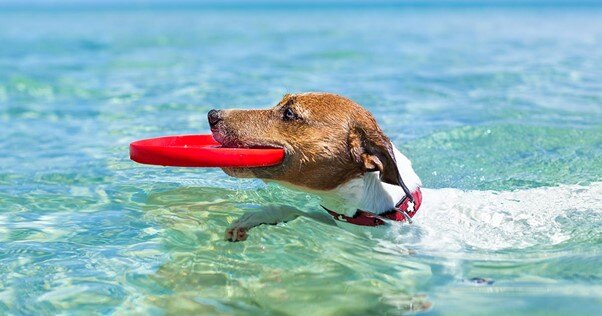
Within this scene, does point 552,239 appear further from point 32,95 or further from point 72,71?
point 72,71

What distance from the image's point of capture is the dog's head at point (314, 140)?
5.45 metres

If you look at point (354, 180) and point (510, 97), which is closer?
point (354, 180)

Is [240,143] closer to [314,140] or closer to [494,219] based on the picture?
[314,140]

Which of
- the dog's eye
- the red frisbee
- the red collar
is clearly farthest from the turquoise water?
the dog's eye

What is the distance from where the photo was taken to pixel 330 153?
17.9 ft

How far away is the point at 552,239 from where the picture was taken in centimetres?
585

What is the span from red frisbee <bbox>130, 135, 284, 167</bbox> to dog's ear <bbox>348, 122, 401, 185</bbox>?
507 mm

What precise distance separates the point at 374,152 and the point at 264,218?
976 mm

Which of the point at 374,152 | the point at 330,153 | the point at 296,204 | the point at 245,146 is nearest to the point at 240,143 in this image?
the point at 245,146

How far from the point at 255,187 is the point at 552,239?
272 centimetres

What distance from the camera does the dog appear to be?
5449 millimetres

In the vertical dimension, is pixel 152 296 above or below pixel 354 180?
below

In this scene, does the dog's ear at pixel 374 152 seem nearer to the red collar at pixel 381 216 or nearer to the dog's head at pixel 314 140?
the dog's head at pixel 314 140

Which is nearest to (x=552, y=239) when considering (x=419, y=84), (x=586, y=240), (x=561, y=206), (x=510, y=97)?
(x=586, y=240)
